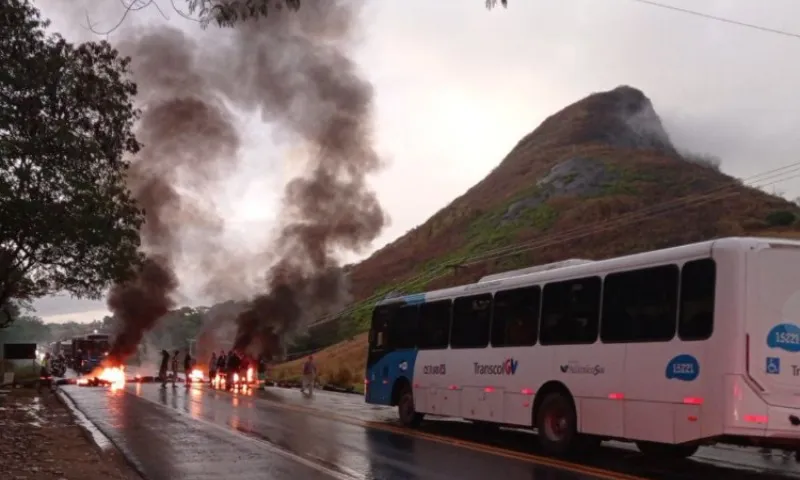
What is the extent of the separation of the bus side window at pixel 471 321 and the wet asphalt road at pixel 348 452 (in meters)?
1.69

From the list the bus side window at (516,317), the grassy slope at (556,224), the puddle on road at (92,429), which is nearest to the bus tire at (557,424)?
the bus side window at (516,317)

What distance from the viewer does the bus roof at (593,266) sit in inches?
368

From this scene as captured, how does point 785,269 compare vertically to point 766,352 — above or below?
above

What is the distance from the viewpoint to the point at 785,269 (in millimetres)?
9266

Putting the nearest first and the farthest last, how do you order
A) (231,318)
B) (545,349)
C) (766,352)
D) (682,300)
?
(766,352) → (682,300) → (545,349) → (231,318)

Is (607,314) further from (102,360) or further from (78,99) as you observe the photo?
(102,360)

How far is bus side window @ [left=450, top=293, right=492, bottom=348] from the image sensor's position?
1392cm

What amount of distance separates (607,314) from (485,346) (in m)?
3.24

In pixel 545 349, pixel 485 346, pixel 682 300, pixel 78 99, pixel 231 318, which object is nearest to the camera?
pixel 682 300

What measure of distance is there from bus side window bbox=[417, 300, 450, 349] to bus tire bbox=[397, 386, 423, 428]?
1119mm

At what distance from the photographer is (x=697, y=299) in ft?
31.3

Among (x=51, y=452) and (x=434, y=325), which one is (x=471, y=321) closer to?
(x=434, y=325)

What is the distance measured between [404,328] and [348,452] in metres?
5.61

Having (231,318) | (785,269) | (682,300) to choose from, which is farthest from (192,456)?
(231,318)
